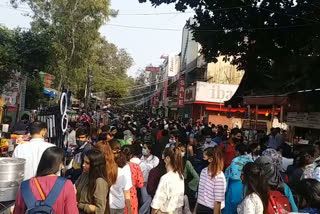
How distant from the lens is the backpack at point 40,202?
2.74 m

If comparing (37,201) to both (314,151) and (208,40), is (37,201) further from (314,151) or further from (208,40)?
(208,40)

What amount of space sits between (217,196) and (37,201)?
108 inches

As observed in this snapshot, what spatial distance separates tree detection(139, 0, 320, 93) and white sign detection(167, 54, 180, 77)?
1404 inches

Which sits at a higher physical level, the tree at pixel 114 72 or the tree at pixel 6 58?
the tree at pixel 114 72

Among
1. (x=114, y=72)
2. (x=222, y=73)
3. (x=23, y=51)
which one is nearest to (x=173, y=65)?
(x=114, y=72)

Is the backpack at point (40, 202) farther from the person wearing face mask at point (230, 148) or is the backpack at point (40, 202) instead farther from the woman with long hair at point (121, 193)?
the person wearing face mask at point (230, 148)

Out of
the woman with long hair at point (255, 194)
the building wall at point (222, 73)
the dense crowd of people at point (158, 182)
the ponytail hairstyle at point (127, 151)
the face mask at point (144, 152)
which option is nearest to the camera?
the dense crowd of people at point (158, 182)

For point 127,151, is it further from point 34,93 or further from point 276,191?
point 34,93

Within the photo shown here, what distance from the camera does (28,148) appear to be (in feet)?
14.4

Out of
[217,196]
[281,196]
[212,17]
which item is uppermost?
[212,17]

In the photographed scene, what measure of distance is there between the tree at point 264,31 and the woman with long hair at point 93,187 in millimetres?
8072

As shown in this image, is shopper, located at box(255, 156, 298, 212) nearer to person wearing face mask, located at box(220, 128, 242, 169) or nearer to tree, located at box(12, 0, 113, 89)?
person wearing face mask, located at box(220, 128, 242, 169)

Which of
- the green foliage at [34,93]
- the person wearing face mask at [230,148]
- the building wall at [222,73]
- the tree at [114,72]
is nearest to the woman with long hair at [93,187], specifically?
the person wearing face mask at [230,148]

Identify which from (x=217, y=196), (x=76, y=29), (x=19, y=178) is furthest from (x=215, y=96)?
(x=19, y=178)
